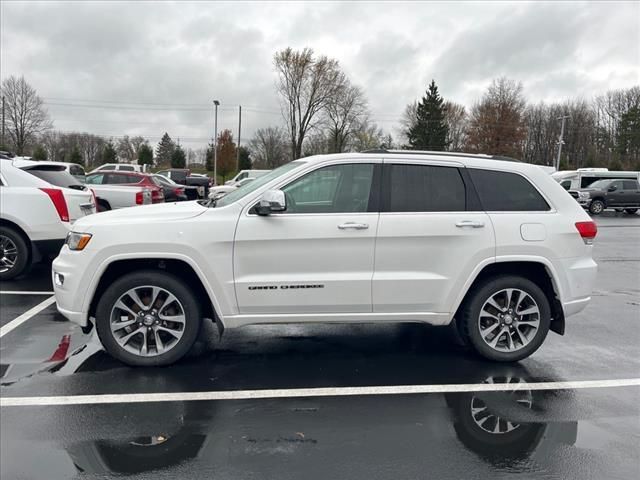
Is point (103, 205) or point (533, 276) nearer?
point (533, 276)

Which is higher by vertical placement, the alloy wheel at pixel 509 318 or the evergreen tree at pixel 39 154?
the evergreen tree at pixel 39 154

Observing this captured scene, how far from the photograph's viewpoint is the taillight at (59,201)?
755cm

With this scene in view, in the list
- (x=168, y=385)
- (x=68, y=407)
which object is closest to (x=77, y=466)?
(x=68, y=407)

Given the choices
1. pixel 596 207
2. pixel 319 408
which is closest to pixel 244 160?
pixel 596 207

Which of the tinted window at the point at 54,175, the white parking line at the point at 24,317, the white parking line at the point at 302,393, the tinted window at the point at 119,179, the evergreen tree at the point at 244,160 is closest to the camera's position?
the white parking line at the point at 302,393

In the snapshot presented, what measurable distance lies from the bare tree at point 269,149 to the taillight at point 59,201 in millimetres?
55648

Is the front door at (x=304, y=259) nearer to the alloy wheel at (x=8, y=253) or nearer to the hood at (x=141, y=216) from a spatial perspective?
the hood at (x=141, y=216)

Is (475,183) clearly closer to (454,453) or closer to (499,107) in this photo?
(454,453)

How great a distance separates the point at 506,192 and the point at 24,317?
5476mm

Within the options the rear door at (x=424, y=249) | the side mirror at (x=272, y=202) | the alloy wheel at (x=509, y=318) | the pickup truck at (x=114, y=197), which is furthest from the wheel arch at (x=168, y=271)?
the pickup truck at (x=114, y=197)

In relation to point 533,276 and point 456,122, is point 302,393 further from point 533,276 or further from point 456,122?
point 456,122

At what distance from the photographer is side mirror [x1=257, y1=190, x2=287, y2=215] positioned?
13.7ft

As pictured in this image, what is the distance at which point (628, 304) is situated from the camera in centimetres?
714

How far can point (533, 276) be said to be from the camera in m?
4.80
